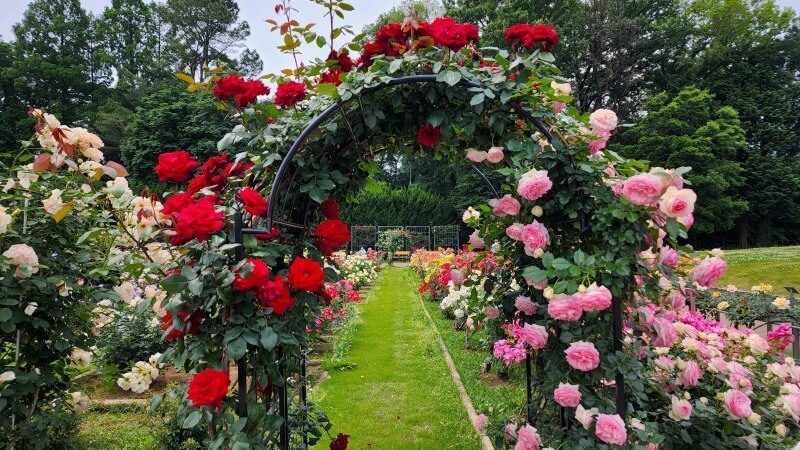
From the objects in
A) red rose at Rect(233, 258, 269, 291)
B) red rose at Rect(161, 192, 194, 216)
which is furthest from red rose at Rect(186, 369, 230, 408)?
red rose at Rect(161, 192, 194, 216)

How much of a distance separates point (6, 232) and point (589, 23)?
953 inches

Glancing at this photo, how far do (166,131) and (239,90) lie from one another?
23447 millimetres

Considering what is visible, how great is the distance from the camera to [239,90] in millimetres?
1719

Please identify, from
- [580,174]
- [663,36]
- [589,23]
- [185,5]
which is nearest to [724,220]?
[663,36]

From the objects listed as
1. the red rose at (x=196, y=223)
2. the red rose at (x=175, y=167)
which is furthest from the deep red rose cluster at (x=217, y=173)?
the red rose at (x=196, y=223)

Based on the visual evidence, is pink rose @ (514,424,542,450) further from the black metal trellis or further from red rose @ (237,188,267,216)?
red rose @ (237,188,267,216)

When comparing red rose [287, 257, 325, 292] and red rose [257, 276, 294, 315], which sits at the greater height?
red rose [287, 257, 325, 292]

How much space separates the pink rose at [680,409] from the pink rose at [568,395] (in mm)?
500

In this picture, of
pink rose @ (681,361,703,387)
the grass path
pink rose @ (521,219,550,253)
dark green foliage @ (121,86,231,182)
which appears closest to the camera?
pink rose @ (521,219,550,253)

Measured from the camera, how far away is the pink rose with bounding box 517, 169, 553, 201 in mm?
1511

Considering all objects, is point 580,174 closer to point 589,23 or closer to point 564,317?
point 564,317

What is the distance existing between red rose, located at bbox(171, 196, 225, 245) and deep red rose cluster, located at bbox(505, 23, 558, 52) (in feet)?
4.05

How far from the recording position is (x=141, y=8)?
28.1 metres

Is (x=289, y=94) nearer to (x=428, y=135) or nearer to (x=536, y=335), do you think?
(x=428, y=135)
